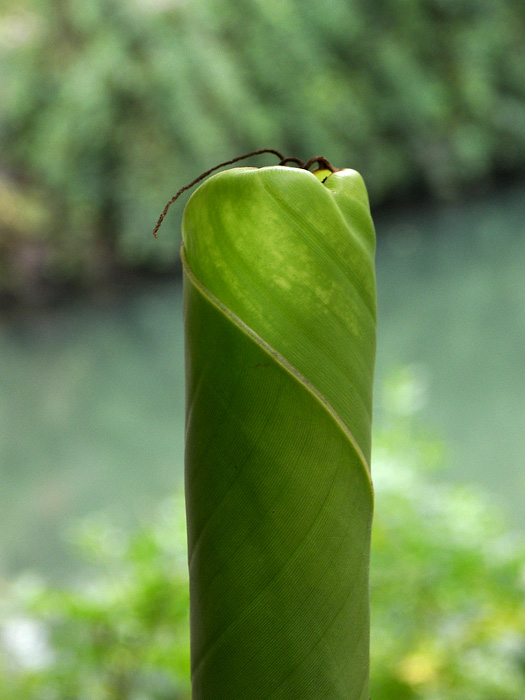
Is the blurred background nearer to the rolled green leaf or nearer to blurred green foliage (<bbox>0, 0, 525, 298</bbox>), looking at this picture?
blurred green foliage (<bbox>0, 0, 525, 298</bbox>)

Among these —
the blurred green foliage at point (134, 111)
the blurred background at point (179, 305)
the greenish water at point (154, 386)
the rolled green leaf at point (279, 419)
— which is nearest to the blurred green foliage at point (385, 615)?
the blurred background at point (179, 305)

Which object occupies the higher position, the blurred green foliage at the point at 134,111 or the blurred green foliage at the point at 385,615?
the blurred green foliage at the point at 134,111

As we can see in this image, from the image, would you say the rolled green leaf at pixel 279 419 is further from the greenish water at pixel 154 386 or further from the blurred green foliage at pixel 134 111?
the blurred green foliage at pixel 134 111

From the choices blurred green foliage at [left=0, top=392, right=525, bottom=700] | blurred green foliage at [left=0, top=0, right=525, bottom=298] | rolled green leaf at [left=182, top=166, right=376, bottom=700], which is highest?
blurred green foliage at [left=0, top=0, right=525, bottom=298]

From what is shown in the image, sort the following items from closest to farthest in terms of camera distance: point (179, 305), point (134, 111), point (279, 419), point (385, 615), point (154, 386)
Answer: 1. point (279, 419)
2. point (385, 615)
3. point (154, 386)
4. point (134, 111)
5. point (179, 305)

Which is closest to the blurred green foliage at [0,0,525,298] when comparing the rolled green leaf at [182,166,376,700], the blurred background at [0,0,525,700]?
the blurred background at [0,0,525,700]

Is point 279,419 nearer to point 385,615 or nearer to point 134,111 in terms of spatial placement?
point 385,615

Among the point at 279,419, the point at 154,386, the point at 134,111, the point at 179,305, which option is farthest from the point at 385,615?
the point at 134,111
